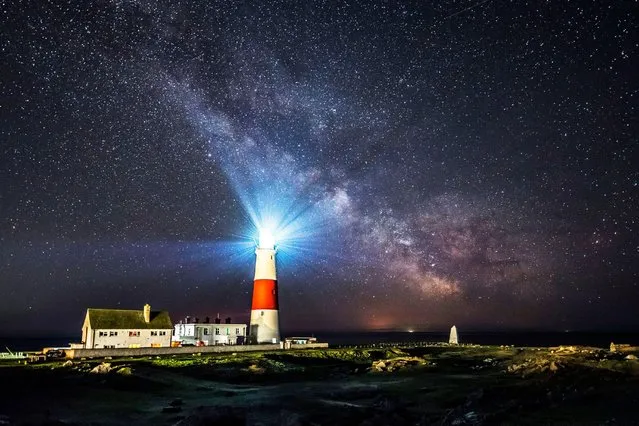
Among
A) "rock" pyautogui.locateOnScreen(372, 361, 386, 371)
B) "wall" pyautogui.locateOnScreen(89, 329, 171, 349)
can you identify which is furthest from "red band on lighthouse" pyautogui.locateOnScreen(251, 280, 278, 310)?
"rock" pyautogui.locateOnScreen(372, 361, 386, 371)

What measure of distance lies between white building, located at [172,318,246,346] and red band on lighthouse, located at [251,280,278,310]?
445 centimetres

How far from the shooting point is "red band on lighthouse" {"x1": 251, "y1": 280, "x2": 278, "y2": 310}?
57.5 metres

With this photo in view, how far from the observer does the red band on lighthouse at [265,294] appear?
5750 centimetres

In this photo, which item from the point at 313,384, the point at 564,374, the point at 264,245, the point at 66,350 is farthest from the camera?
the point at 264,245

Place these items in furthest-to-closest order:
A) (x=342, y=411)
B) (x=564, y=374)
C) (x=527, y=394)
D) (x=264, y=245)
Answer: (x=264, y=245) < (x=564, y=374) < (x=527, y=394) < (x=342, y=411)

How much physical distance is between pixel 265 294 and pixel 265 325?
3.75m

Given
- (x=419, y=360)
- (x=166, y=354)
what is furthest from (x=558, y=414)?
(x=166, y=354)

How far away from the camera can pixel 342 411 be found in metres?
24.7

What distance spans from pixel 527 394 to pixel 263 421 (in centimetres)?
1296

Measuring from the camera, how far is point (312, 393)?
31203mm

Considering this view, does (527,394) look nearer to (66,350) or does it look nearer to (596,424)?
(596,424)

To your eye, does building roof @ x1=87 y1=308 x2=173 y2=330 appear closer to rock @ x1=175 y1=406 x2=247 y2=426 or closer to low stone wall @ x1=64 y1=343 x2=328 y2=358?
low stone wall @ x1=64 y1=343 x2=328 y2=358

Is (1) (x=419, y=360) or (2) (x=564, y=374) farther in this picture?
(1) (x=419, y=360)

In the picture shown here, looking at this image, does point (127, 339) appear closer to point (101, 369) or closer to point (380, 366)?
point (101, 369)
